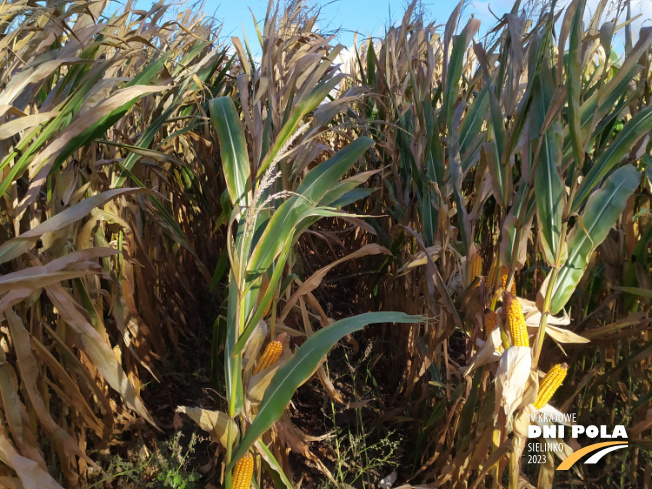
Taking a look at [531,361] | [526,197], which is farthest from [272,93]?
[531,361]

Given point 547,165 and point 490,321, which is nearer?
point 547,165

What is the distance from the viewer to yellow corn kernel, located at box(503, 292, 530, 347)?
1.43 m

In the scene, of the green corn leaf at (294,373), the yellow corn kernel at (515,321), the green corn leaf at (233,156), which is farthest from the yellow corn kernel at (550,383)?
the green corn leaf at (233,156)

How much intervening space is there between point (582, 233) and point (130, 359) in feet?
6.19

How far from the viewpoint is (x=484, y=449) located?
161 cm

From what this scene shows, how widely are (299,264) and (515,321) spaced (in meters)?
1.07

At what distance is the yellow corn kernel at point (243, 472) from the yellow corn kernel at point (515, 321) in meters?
0.81

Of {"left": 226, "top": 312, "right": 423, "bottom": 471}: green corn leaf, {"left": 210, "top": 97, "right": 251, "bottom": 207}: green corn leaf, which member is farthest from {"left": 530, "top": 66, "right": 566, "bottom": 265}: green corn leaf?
{"left": 210, "top": 97, "right": 251, "bottom": 207}: green corn leaf

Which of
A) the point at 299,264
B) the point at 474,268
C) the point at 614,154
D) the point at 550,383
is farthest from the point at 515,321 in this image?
the point at 299,264

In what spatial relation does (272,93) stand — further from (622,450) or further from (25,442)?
(622,450)

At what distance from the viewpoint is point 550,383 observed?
1474 millimetres

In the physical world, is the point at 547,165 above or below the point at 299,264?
above

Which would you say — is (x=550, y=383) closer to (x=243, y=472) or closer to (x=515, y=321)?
(x=515, y=321)

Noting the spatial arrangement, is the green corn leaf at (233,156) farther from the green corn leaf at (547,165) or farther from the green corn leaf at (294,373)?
the green corn leaf at (547,165)
